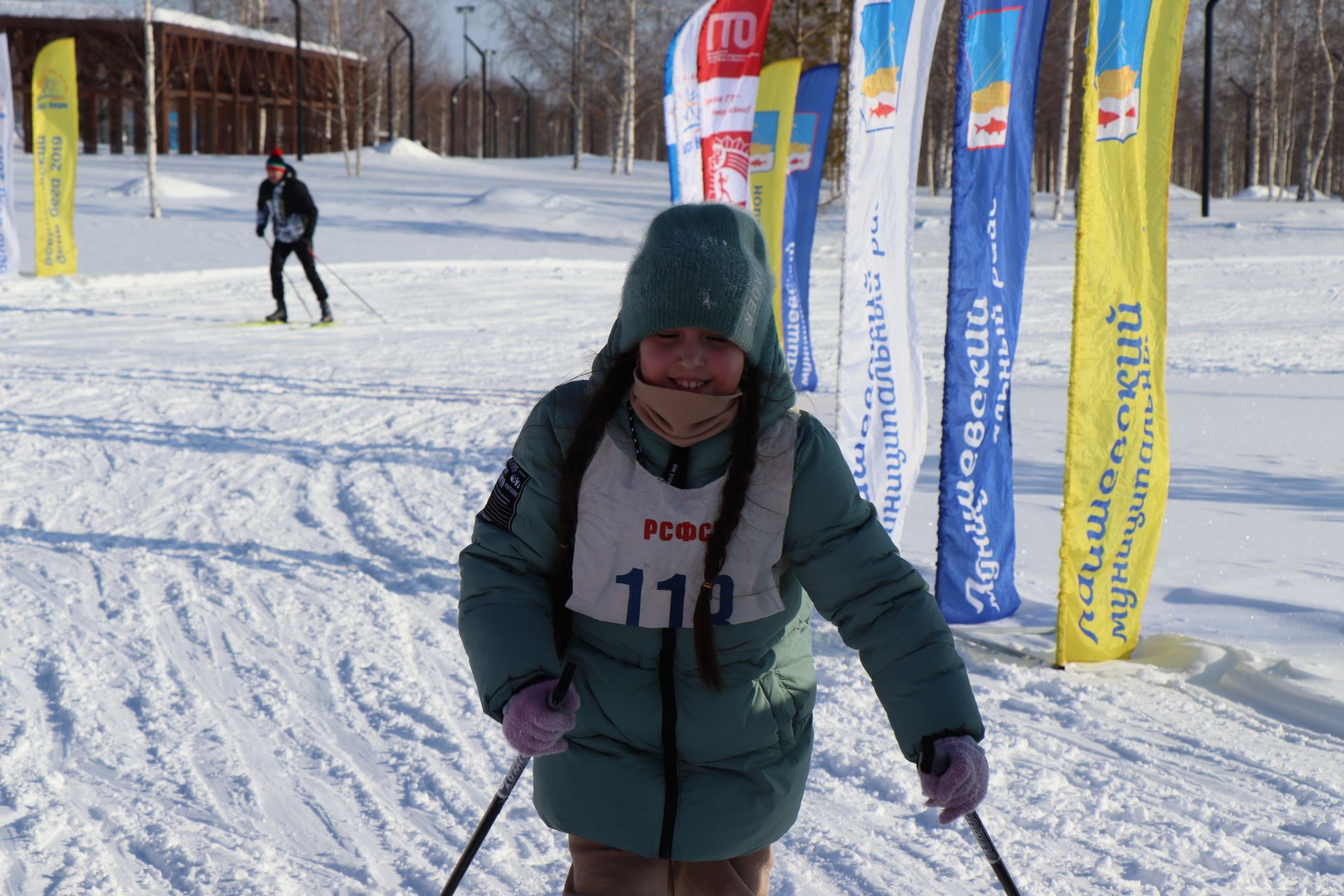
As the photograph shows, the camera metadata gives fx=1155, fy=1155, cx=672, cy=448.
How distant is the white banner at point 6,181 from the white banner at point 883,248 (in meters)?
12.8

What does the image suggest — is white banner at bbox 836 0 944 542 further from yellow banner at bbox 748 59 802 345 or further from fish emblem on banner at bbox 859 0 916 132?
yellow banner at bbox 748 59 802 345

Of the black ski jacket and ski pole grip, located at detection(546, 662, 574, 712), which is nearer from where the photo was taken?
ski pole grip, located at detection(546, 662, 574, 712)

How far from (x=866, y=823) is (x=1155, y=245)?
2089 millimetres

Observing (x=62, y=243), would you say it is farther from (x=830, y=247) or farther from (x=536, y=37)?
(x=536, y=37)

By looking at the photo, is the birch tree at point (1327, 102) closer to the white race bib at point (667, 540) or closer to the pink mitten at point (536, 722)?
the white race bib at point (667, 540)

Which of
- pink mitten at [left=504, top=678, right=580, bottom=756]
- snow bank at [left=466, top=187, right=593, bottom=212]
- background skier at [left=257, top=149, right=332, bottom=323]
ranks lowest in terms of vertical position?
pink mitten at [left=504, top=678, right=580, bottom=756]

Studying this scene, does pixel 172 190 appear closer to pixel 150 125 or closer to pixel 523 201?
pixel 150 125

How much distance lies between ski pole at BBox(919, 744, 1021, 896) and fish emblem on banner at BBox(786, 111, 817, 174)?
308 inches

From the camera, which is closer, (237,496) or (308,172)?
(237,496)

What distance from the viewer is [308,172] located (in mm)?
32281

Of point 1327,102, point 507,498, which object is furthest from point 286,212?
point 1327,102

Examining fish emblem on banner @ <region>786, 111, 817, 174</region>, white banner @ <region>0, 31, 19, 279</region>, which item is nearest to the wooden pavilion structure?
white banner @ <region>0, 31, 19, 279</region>

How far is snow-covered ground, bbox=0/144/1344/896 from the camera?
2795mm

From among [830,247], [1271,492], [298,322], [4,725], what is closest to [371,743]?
[4,725]
